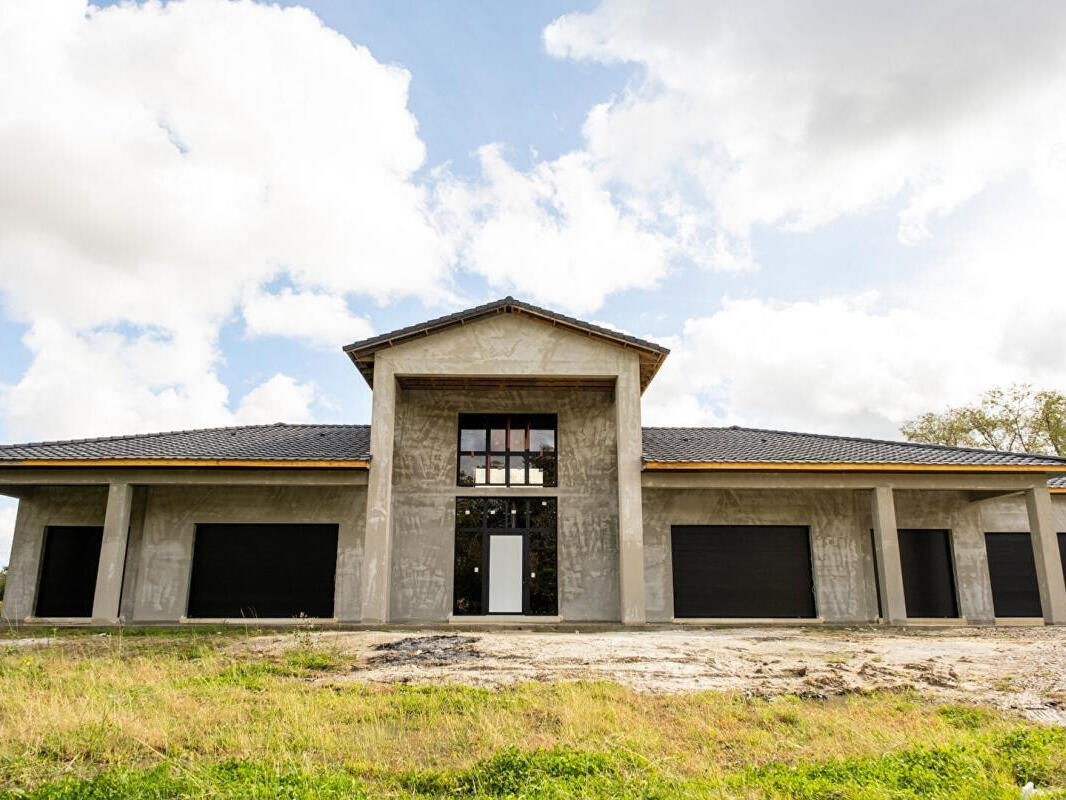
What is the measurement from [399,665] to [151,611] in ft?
33.1

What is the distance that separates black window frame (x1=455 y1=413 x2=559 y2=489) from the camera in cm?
1906

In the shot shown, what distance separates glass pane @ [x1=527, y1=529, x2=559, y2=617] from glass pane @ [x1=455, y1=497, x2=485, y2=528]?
4.49 feet

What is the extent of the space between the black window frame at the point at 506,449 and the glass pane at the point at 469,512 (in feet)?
1.13

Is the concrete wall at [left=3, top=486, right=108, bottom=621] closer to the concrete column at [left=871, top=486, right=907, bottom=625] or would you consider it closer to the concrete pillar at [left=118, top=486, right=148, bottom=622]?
the concrete pillar at [left=118, top=486, right=148, bottom=622]

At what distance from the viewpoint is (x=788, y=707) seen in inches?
331

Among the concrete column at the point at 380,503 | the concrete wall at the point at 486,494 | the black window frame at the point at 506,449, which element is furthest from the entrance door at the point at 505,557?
the concrete column at the point at 380,503

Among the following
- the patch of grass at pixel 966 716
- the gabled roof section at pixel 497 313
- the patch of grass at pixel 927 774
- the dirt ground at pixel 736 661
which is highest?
the gabled roof section at pixel 497 313

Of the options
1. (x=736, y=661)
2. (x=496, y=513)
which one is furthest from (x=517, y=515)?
(x=736, y=661)

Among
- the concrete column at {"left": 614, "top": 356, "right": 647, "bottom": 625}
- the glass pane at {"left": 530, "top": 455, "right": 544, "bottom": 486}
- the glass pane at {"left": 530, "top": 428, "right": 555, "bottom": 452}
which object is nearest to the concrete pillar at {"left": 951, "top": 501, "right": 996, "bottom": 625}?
the concrete column at {"left": 614, "top": 356, "right": 647, "bottom": 625}

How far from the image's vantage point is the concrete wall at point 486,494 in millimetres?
18250

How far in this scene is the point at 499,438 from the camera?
19.4 meters

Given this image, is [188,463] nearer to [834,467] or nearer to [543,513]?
[543,513]

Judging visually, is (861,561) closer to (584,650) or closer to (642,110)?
(584,650)

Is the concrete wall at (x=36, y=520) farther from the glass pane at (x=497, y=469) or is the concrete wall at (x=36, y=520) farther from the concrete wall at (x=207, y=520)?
the glass pane at (x=497, y=469)
